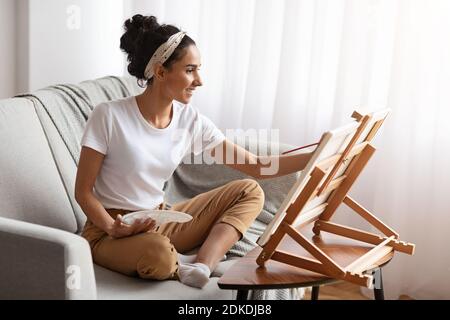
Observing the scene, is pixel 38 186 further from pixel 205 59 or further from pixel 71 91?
pixel 205 59

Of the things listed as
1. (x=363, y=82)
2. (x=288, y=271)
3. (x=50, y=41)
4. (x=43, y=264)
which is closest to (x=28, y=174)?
(x=43, y=264)

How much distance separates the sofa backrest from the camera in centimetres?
242

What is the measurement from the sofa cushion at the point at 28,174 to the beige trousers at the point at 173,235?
0.57ft

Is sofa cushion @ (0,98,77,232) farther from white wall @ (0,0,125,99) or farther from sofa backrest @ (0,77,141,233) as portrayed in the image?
white wall @ (0,0,125,99)

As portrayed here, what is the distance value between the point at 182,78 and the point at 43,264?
746mm

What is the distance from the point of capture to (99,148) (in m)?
2.34

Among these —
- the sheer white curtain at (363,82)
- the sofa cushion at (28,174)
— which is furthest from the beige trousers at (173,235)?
the sheer white curtain at (363,82)

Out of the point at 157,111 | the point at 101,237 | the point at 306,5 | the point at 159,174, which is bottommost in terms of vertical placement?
the point at 101,237

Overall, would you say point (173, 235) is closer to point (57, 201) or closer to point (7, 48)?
point (57, 201)

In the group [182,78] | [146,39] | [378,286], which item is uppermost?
[146,39]

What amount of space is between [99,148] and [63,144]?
0.39m

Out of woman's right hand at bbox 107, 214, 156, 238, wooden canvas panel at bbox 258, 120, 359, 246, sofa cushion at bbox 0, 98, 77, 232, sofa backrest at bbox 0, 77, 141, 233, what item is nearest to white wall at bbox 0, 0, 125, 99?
sofa backrest at bbox 0, 77, 141, 233

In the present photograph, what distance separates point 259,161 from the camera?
8.62ft

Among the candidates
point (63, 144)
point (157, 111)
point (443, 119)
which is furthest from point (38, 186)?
point (443, 119)
